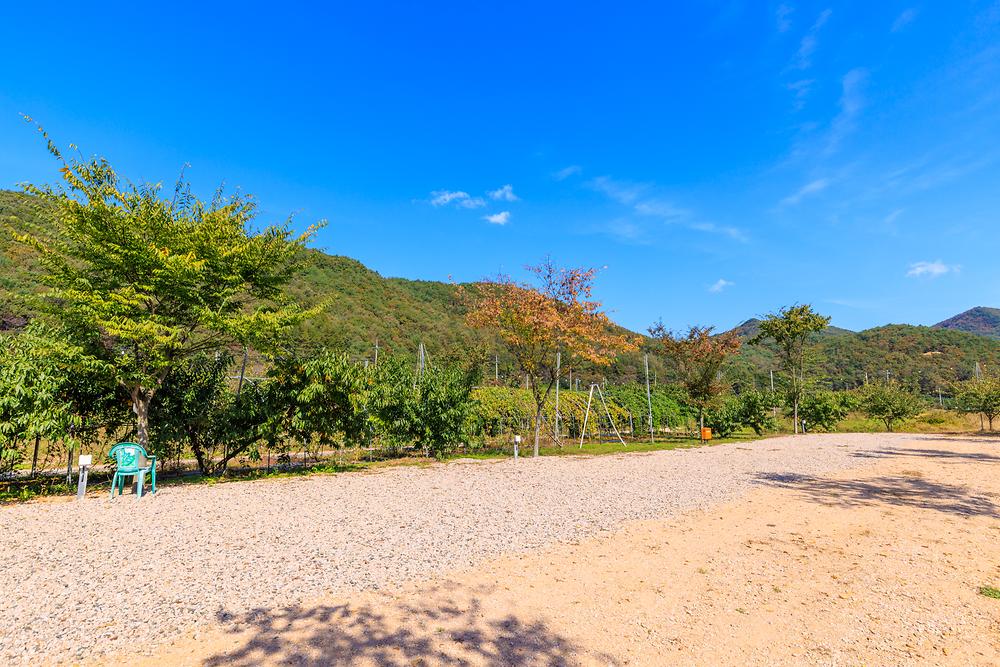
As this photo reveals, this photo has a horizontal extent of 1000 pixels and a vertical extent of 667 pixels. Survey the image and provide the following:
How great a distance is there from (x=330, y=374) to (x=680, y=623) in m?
8.12

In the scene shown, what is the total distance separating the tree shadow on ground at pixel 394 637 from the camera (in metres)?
2.94

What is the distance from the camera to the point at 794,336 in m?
26.0

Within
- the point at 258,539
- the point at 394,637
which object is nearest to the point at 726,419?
the point at 258,539

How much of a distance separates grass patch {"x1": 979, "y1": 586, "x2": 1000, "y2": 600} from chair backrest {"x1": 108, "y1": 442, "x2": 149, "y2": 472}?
35.5 feet

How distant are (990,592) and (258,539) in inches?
290

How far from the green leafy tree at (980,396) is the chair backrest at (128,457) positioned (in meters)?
A: 36.0

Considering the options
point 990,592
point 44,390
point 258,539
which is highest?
point 44,390

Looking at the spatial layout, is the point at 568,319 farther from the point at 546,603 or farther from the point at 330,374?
the point at 546,603

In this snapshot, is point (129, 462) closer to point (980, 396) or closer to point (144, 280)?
point (144, 280)

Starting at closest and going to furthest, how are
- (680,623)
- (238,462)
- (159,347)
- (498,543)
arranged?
1. (680,623)
2. (498,543)
3. (159,347)
4. (238,462)

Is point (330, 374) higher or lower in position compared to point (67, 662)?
higher

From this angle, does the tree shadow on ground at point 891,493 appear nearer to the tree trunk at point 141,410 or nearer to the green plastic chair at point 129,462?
the green plastic chair at point 129,462

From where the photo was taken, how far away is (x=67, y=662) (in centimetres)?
289

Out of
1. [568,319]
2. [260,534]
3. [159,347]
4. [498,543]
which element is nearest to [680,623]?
[498,543]
